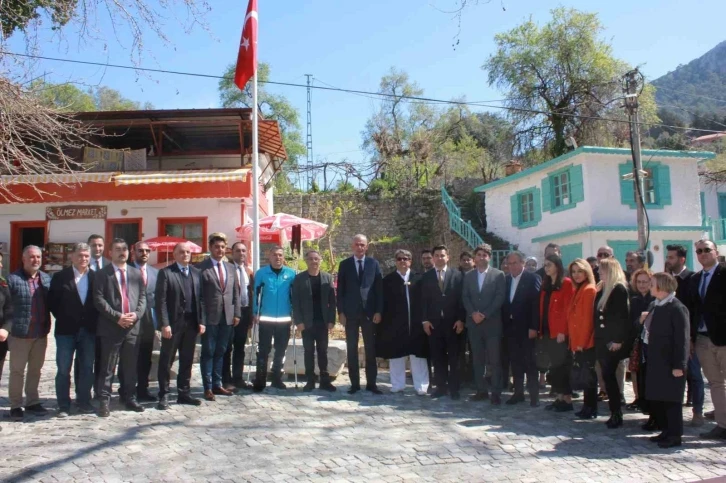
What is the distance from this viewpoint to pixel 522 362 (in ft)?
23.0

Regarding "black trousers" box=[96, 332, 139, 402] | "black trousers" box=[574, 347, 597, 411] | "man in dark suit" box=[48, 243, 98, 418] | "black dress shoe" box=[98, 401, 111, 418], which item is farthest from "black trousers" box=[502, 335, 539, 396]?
"man in dark suit" box=[48, 243, 98, 418]

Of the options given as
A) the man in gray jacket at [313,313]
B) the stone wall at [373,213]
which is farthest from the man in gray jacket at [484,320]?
the stone wall at [373,213]

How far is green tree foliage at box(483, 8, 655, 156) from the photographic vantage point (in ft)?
86.9

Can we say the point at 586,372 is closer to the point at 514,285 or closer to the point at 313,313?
the point at 514,285

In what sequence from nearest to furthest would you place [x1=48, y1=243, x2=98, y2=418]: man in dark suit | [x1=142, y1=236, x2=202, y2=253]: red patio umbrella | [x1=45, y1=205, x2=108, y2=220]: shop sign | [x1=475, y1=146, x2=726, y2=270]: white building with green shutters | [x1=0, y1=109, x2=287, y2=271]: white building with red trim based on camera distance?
[x1=48, y1=243, x2=98, y2=418]: man in dark suit, [x1=142, y1=236, x2=202, y2=253]: red patio umbrella, [x1=0, y1=109, x2=287, y2=271]: white building with red trim, [x1=45, y1=205, x2=108, y2=220]: shop sign, [x1=475, y1=146, x2=726, y2=270]: white building with green shutters

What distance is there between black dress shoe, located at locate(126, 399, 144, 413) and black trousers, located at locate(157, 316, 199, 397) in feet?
0.98

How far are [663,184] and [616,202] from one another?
1787mm

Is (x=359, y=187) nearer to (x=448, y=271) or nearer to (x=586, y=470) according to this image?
(x=448, y=271)

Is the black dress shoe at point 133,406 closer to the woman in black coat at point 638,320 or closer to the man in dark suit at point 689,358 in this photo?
the woman in black coat at point 638,320

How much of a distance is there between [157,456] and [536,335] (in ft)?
14.0

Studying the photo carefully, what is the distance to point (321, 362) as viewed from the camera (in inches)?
295

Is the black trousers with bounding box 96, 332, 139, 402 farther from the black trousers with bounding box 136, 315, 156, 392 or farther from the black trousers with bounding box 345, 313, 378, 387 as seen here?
the black trousers with bounding box 345, 313, 378, 387

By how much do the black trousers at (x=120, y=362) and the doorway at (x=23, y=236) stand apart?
12400mm

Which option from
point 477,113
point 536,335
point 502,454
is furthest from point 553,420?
point 477,113
